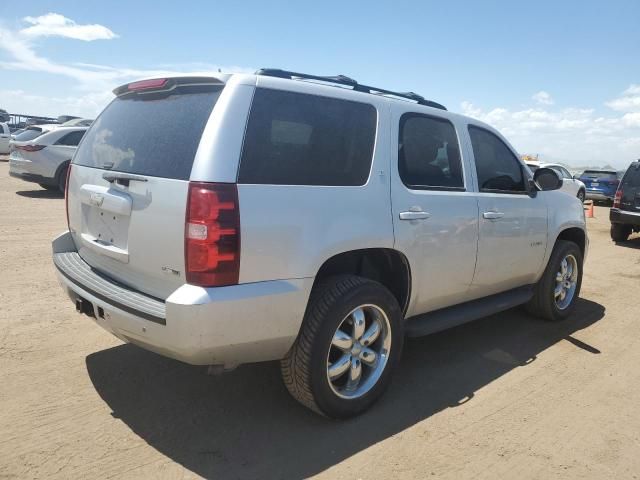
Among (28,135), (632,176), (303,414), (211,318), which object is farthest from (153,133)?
(28,135)

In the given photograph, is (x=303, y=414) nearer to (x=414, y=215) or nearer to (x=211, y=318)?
(x=211, y=318)

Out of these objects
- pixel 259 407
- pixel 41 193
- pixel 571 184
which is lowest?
pixel 41 193

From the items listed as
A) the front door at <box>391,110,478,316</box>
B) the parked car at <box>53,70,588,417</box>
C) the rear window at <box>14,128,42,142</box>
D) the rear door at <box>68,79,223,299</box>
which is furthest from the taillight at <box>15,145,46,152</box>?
the front door at <box>391,110,478,316</box>

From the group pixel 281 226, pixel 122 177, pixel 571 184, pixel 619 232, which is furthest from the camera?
pixel 571 184

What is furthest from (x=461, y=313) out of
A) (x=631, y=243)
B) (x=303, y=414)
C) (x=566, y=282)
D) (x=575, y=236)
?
(x=631, y=243)

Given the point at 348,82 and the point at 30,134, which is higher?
the point at 348,82

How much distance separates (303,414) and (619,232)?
1040cm

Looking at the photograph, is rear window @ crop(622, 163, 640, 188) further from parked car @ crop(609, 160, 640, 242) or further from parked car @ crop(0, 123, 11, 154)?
parked car @ crop(0, 123, 11, 154)

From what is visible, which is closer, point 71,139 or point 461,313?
point 461,313

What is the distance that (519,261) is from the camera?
14.6 ft

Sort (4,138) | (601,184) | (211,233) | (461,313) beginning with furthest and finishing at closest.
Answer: (4,138), (601,184), (461,313), (211,233)

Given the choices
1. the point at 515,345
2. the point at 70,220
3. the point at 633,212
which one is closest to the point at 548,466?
the point at 515,345

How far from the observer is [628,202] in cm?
1061

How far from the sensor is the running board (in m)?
3.60
